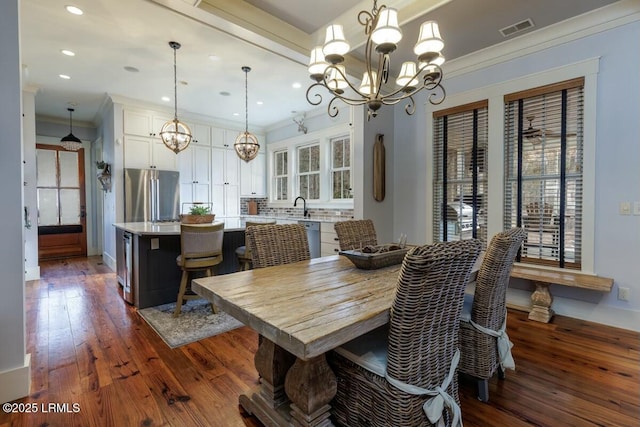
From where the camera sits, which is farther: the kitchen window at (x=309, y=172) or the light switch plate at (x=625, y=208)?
the kitchen window at (x=309, y=172)

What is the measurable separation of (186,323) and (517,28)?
436 centimetres

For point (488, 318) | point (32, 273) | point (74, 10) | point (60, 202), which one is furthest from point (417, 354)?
point (60, 202)

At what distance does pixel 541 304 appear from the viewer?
2.95 m

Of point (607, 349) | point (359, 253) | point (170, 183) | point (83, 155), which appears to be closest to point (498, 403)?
point (359, 253)

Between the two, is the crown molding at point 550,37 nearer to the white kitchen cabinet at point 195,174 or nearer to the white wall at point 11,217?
the white wall at point 11,217

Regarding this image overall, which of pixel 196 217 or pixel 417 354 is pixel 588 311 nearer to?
pixel 417 354

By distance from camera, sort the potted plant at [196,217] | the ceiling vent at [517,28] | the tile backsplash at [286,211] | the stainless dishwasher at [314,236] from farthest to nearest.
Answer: the tile backsplash at [286,211], the stainless dishwasher at [314,236], the potted plant at [196,217], the ceiling vent at [517,28]

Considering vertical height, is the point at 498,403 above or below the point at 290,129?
below

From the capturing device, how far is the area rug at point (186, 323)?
103 inches

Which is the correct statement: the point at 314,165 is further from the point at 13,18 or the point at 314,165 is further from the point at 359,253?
the point at 13,18

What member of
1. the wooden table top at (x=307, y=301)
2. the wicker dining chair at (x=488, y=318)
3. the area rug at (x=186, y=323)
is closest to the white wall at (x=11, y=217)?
the area rug at (x=186, y=323)

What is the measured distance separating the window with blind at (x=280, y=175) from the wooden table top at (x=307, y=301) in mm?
4741

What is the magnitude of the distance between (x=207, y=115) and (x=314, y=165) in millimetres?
2353

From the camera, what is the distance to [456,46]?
11.1ft
